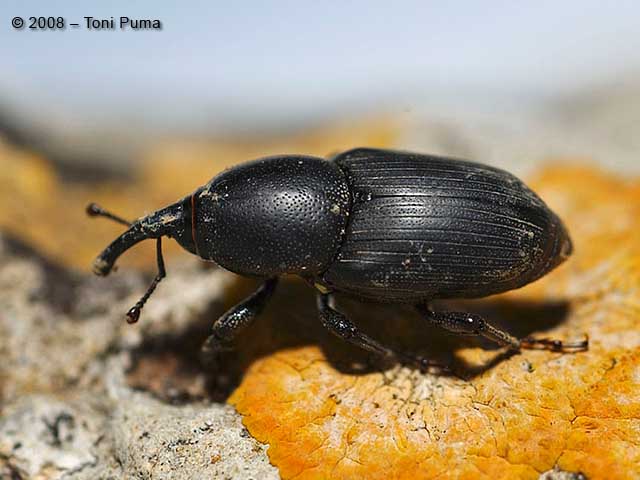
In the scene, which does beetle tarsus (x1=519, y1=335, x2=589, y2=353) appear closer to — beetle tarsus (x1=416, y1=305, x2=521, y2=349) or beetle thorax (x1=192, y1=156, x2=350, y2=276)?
beetle tarsus (x1=416, y1=305, x2=521, y2=349)

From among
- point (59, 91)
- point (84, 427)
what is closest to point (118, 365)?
point (84, 427)

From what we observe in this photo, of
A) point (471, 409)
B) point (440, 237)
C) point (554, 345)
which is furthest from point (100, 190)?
point (554, 345)

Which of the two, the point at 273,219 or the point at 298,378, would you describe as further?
the point at 273,219

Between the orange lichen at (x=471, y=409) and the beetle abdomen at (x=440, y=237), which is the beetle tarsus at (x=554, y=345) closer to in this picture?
the orange lichen at (x=471, y=409)

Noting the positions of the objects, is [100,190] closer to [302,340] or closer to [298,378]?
[302,340]

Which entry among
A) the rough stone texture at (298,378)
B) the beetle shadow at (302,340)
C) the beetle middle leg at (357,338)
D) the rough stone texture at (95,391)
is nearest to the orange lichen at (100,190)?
the rough stone texture at (298,378)

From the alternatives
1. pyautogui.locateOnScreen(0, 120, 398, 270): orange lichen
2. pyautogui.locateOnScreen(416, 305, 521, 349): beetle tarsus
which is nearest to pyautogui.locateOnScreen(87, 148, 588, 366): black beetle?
pyautogui.locateOnScreen(416, 305, 521, 349): beetle tarsus
